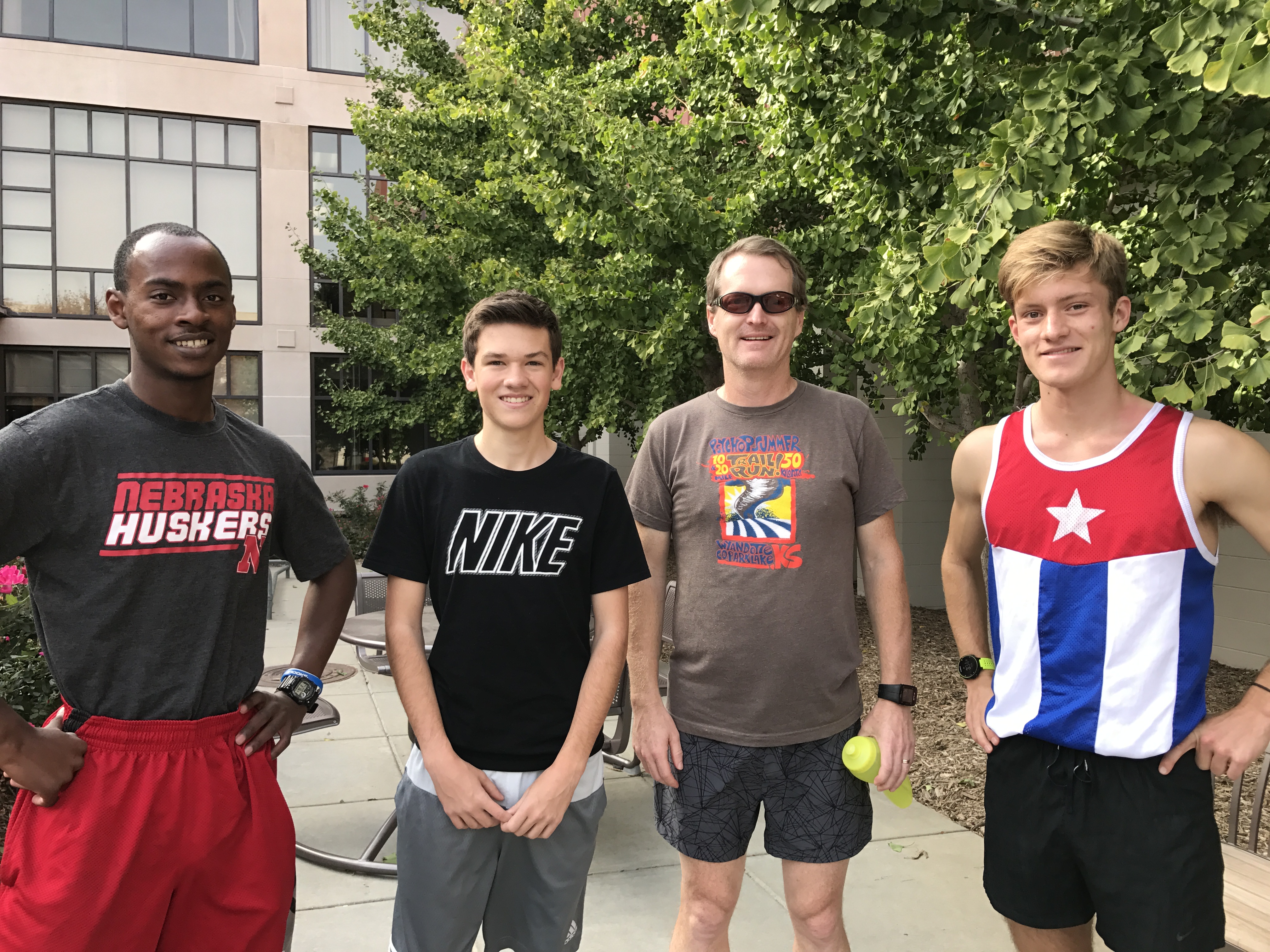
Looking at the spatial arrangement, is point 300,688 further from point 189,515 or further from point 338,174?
point 338,174

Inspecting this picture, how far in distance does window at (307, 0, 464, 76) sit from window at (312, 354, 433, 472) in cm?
659

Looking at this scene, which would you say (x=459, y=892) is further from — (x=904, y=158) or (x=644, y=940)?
(x=904, y=158)

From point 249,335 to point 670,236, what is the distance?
17.1m

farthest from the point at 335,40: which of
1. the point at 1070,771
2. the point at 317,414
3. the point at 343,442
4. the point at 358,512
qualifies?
the point at 1070,771

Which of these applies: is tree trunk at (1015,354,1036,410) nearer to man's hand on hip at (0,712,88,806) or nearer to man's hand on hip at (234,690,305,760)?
man's hand on hip at (234,690,305,760)

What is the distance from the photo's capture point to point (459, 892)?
7.73 feet

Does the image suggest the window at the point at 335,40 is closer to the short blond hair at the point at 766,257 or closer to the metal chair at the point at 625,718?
the metal chair at the point at 625,718

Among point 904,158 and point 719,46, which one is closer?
point 904,158

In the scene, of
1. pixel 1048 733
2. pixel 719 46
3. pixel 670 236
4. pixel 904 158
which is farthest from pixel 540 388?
pixel 719 46

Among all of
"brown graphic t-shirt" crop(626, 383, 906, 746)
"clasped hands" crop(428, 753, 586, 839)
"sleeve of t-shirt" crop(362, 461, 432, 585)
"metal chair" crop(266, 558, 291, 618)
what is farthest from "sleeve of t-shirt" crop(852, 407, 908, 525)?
"metal chair" crop(266, 558, 291, 618)

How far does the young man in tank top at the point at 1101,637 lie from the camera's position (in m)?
2.16

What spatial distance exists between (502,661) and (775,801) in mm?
891

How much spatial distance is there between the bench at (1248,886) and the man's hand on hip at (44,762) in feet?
8.95

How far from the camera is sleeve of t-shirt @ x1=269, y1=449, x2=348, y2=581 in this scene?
243 cm
